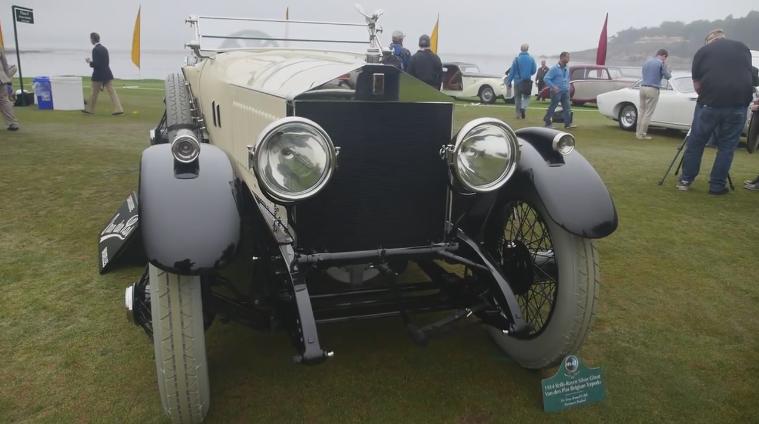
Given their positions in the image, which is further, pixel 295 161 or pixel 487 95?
pixel 487 95

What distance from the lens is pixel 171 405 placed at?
72.6 inches

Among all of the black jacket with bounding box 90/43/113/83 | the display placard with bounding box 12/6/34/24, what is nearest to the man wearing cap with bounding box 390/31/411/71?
the black jacket with bounding box 90/43/113/83

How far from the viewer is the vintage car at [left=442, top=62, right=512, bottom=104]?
15492 mm

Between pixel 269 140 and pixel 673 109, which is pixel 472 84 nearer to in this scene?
pixel 673 109

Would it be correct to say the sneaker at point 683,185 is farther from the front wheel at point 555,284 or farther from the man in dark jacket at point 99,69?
the man in dark jacket at point 99,69

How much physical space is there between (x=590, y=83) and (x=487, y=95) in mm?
2945

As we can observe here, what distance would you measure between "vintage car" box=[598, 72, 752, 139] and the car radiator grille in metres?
7.94

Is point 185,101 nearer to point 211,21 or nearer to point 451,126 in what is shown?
point 211,21

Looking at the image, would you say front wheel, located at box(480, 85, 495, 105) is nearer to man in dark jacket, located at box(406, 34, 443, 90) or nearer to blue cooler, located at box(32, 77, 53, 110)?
man in dark jacket, located at box(406, 34, 443, 90)

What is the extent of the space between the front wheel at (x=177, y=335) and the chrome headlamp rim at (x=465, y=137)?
103cm

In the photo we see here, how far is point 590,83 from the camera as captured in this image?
15.2 metres

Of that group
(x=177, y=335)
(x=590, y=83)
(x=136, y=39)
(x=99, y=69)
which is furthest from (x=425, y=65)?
(x=136, y=39)

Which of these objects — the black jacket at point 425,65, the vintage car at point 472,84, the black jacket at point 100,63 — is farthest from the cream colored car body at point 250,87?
the vintage car at point 472,84

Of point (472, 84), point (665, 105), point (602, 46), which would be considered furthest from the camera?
point (602, 46)
